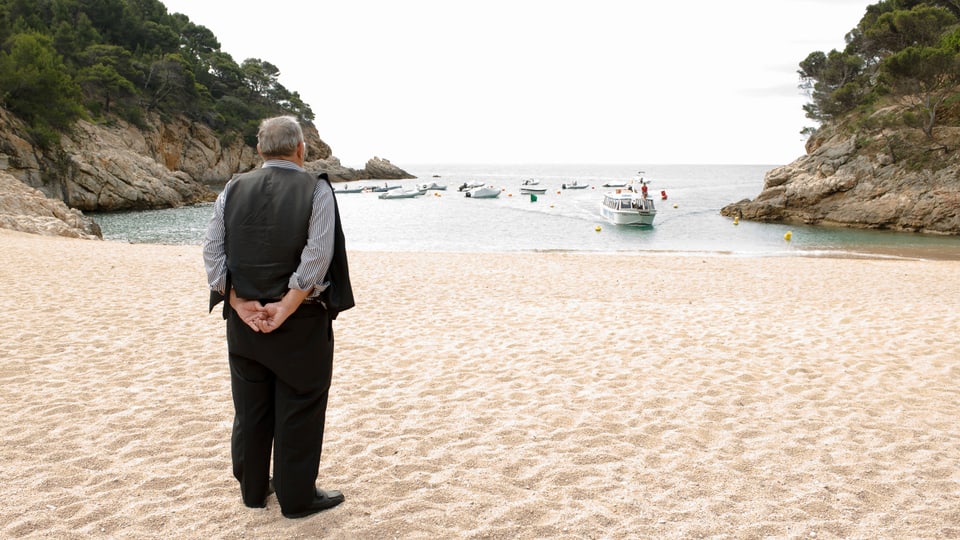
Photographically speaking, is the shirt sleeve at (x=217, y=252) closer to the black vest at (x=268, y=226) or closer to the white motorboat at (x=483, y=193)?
the black vest at (x=268, y=226)

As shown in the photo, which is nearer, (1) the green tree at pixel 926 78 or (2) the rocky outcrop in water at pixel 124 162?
(2) the rocky outcrop in water at pixel 124 162

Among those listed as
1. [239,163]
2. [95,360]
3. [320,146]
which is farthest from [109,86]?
[95,360]

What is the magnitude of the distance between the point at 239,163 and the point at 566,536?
83507 millimetres

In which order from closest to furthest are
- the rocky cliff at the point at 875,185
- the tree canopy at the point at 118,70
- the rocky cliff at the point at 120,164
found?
the rocky cliff at the point at 120,164, the rocky cliff at the point at 875,185, the tree canopy at the point at 118,70

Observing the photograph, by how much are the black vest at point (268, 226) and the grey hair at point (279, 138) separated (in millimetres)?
132

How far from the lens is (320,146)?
4065 inches

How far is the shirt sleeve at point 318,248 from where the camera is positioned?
287 cm

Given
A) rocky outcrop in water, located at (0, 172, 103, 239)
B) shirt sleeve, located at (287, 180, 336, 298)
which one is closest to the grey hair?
shirt sleeve, located at (287, 180, 336, 298)

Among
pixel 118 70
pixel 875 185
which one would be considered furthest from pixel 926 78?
pixel 118 70

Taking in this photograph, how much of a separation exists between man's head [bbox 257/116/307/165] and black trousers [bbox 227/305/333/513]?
2.55 ft

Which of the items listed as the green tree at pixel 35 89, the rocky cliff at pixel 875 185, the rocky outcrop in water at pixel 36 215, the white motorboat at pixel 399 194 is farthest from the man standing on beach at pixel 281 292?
the white motorboat at pixel 399 194

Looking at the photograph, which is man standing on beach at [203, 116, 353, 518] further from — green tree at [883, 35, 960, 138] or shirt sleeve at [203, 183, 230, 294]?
green tree at [883, 35, 960, 138]

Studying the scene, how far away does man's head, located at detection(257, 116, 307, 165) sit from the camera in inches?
119

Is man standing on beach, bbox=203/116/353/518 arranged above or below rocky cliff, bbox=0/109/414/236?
below
